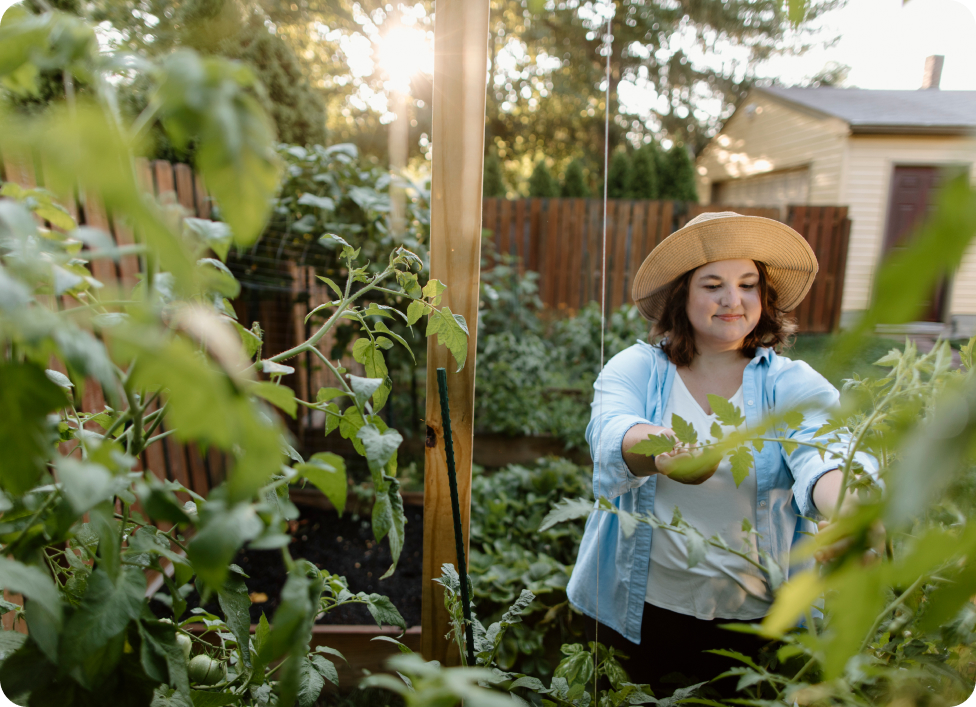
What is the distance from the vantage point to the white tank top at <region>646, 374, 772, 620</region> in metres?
1.42

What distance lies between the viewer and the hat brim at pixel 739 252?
1.48 m

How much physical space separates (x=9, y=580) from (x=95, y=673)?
0.13 m

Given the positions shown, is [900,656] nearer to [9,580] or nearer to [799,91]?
[9,580]

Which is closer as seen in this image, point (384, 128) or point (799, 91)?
point (799, 91)

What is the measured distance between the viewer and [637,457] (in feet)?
4.19

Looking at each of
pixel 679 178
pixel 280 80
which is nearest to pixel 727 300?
pixel 280 80

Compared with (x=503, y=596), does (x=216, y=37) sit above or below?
above

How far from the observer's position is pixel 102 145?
0.30 metres

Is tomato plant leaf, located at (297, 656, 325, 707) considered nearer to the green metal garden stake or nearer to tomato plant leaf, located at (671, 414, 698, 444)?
the green metal garden stake

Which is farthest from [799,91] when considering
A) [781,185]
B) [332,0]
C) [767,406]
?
[767,406]

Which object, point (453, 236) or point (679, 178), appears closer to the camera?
point (453, 236)

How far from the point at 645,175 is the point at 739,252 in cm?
1107

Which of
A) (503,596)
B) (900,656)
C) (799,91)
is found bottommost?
(503,596)

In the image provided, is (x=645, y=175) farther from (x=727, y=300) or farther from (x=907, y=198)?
(x=727, y=300)
